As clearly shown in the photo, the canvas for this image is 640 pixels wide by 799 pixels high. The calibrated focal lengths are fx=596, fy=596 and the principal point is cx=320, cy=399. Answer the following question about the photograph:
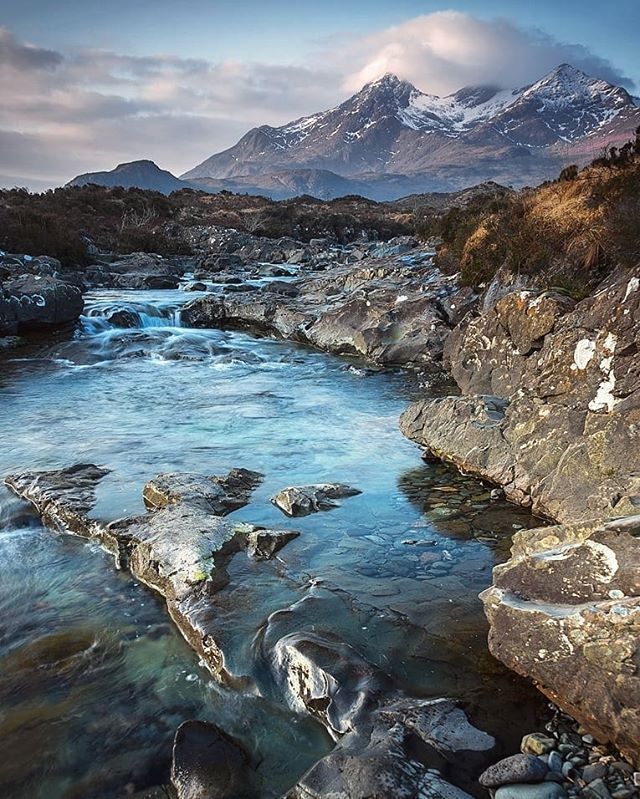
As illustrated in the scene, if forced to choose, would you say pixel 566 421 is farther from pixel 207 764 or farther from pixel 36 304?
pixel 36 304

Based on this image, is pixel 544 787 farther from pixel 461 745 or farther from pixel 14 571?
pixel 14 571

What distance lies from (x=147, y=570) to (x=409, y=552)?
2.95 m

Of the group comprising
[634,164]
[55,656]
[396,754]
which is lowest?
[55,656]

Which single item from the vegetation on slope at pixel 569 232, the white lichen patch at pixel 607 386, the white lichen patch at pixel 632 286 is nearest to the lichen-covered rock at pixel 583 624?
the white lichen patch at pixel 607 386

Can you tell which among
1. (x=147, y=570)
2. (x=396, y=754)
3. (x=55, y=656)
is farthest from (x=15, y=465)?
(x=396, y=754)

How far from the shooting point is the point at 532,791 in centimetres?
355

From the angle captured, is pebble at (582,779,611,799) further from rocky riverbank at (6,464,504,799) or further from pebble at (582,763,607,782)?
rocky riverbank at (6,464,504,799)

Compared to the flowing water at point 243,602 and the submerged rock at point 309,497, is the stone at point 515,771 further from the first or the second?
the submerged rock at point 309,497

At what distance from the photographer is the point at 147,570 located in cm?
647

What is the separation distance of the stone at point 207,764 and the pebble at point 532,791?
159 centimetres

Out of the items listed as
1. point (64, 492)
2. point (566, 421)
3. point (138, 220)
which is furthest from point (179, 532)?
point (138, 220)

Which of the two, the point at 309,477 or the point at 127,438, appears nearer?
the point at 309,477

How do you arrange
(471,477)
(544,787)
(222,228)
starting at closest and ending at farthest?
(544,787) < (471,477) < (222,228)

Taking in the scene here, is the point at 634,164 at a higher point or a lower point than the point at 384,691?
higher
